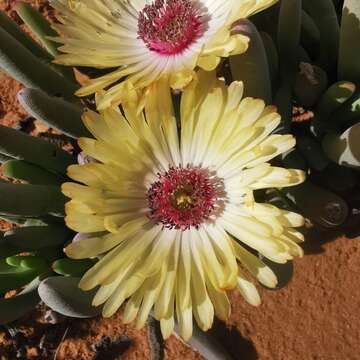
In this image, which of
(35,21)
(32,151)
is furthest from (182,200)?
(35,21)

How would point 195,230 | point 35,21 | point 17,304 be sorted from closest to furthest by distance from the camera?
point 195,230 → point 17,304 → point 35,21

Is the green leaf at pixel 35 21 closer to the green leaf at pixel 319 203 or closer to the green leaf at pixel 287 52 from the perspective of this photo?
the green leaf at pixel 287 52

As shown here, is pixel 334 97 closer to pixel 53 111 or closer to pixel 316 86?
pixel 316 86

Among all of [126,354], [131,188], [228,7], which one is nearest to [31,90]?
[131,188]

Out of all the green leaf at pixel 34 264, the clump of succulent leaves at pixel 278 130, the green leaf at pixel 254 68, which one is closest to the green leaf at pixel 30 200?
the clump of succulent leaves at pixel 278 130

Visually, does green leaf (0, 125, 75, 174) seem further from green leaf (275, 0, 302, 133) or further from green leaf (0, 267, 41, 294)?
green leaf (275, 0, 302, 133)

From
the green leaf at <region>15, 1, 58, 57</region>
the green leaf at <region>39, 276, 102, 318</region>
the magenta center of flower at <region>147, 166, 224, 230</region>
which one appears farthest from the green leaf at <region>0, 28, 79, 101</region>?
the green leaf at <region>39, 276, 102, 318</region>

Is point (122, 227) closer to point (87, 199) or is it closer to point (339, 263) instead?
point (87, 199)

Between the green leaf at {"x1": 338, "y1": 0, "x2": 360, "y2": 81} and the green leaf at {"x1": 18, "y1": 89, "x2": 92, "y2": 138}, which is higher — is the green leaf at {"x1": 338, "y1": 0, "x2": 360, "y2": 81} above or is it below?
below
